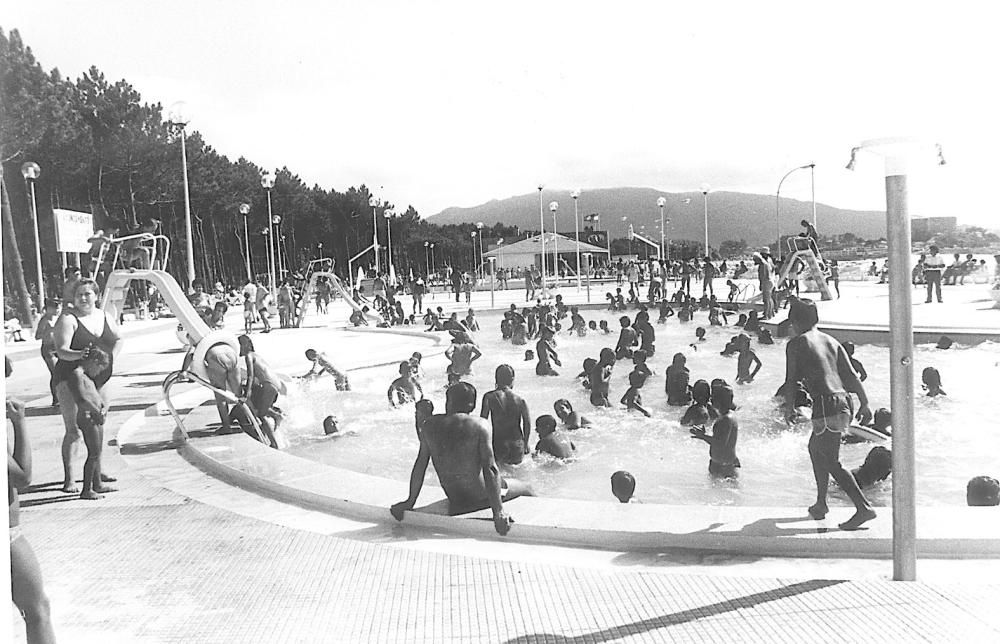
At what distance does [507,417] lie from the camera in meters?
5.77

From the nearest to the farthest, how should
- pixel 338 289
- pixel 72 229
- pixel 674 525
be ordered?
pixel 674 525
pixel 72 229
pixel 338 289

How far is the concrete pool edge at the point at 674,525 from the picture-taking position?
3.46 meters

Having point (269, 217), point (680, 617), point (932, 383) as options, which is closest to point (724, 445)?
point (680, 617)

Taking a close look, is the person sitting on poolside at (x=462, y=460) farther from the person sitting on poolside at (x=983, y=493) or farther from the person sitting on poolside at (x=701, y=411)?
the person sitting on poolside at (x=701, y=411)

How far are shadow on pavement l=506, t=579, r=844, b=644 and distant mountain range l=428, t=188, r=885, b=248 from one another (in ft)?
9.34

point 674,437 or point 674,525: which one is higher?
point 674,525

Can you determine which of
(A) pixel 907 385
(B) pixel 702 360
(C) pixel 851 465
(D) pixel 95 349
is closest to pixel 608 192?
(B) pixel 702 360

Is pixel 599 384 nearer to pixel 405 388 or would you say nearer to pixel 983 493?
pixel 405 388

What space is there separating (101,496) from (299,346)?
1058 cm

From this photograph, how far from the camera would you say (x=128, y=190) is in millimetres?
6043

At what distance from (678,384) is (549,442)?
254 cm

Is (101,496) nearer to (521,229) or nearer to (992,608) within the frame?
(992,608)

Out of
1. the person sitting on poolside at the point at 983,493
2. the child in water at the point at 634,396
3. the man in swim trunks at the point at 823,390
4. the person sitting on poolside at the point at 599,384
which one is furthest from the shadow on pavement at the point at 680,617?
the person sitting on poolside at the point at 599,384

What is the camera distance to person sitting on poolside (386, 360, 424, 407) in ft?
30.8
